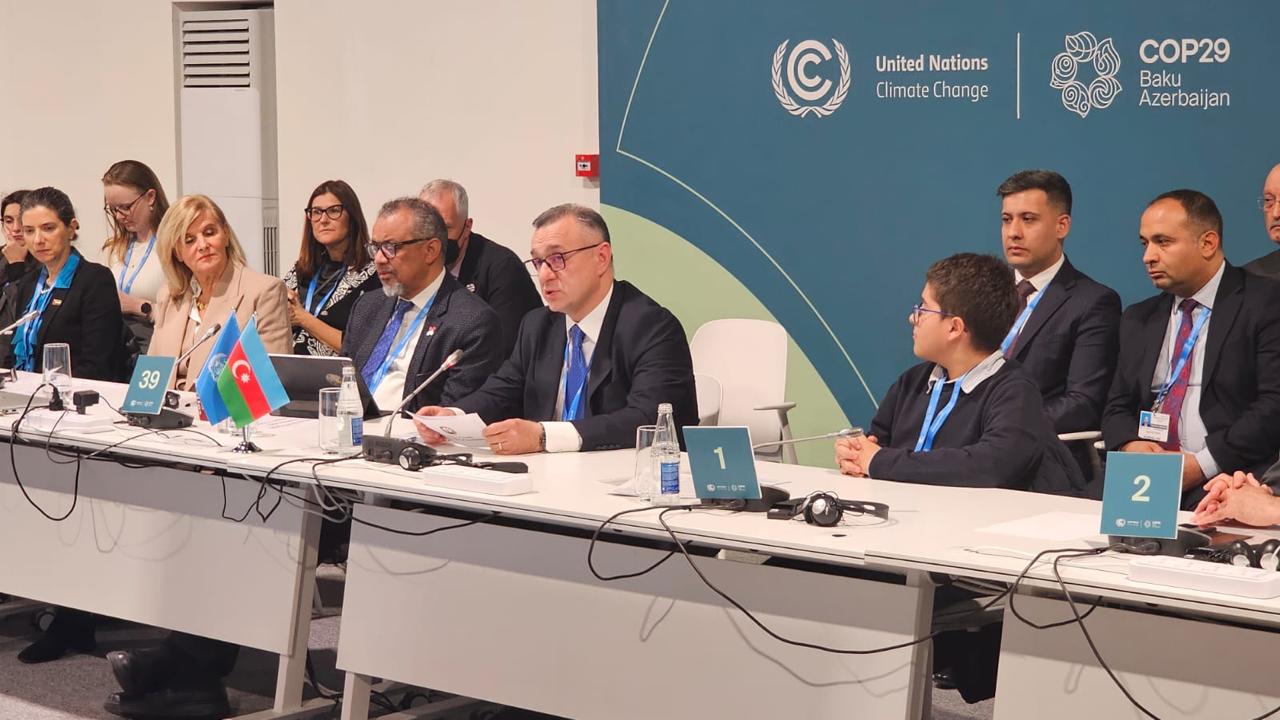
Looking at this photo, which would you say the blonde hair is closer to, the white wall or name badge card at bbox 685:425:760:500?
the white wall

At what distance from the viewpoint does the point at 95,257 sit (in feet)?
27.5

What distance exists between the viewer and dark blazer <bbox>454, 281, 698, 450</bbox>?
380 centimetres

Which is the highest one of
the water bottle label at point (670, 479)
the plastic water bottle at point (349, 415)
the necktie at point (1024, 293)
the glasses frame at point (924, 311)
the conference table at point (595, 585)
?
the necktie at point (1024, 293)

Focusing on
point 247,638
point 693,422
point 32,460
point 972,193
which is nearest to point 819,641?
point 693,422

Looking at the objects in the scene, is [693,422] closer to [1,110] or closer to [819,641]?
[819,641]

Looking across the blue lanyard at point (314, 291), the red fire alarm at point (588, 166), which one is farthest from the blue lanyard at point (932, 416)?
the red fire alarm at point (588, 166)

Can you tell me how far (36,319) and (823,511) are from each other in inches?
147

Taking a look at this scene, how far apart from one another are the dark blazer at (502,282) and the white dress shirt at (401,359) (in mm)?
1142

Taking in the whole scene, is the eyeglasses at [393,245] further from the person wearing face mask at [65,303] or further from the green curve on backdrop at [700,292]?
the green curve on backdrop at [700,292]

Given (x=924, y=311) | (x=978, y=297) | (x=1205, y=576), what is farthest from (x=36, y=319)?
(x=1205, y=576)

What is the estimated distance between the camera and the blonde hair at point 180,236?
4871mm

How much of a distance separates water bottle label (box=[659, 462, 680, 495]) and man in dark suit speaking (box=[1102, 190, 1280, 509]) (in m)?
1.63

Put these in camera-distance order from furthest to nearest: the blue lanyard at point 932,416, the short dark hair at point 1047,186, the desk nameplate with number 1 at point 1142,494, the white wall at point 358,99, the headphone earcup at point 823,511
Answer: the white wall at point 358,99 → the short dark hair at point 1047,186 → the blue lanyard at point 932,416 → the headphone earcup at point 823,511 → the desk nameplate with number 1 at point 1142,494

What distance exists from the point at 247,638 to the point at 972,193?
3181mm
